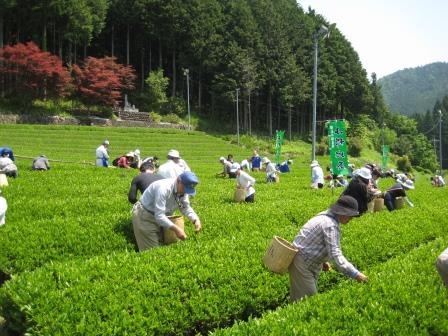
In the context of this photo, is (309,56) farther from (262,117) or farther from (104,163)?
(104,163)

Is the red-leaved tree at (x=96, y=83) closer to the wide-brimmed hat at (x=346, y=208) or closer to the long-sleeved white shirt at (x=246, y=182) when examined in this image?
the long-sleeved white shirt at (x=246, y=182)

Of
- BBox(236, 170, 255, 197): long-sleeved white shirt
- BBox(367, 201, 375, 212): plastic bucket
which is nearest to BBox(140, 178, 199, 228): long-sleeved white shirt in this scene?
BBox(236, 170, 255, 197): long-sleeved white shirt

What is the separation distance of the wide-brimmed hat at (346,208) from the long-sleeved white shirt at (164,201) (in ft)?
8.80

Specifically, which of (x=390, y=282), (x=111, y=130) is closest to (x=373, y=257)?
(x=390, y=282)

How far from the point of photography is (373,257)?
9.43m

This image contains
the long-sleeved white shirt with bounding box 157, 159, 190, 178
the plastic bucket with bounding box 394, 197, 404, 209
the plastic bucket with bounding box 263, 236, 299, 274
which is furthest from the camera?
the plastic bucket with bounding box 394, 197, 404, 209

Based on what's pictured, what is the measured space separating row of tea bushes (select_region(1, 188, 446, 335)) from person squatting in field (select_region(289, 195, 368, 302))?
479mm

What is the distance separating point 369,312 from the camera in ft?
17.2

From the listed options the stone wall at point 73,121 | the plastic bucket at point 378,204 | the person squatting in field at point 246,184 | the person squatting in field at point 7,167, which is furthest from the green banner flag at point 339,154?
the stone wall at point 73,121

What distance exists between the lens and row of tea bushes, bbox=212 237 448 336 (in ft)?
15.9

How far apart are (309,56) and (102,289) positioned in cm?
6938

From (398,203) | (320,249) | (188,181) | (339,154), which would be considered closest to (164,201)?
(188,181)

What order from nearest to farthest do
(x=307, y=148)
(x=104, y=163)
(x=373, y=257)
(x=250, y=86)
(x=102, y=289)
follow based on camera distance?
(x=102, y=289) < (x=373, y=257) < (x=104, y=163) < (x=250, y=86) < (x=307, y=148)

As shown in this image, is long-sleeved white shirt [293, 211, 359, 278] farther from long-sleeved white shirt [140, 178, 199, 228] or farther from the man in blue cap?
long-sleeved white shirt [140, 178, 199, 228]
